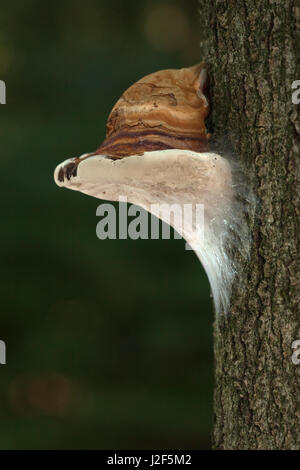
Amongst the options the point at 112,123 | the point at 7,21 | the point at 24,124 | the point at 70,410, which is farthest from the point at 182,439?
the point at 112,123

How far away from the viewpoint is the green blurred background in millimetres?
4090

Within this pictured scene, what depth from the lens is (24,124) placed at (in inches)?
169

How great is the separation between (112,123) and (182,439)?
334cm

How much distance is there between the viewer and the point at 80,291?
13.8 ft

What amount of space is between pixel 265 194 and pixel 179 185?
0.15 m
